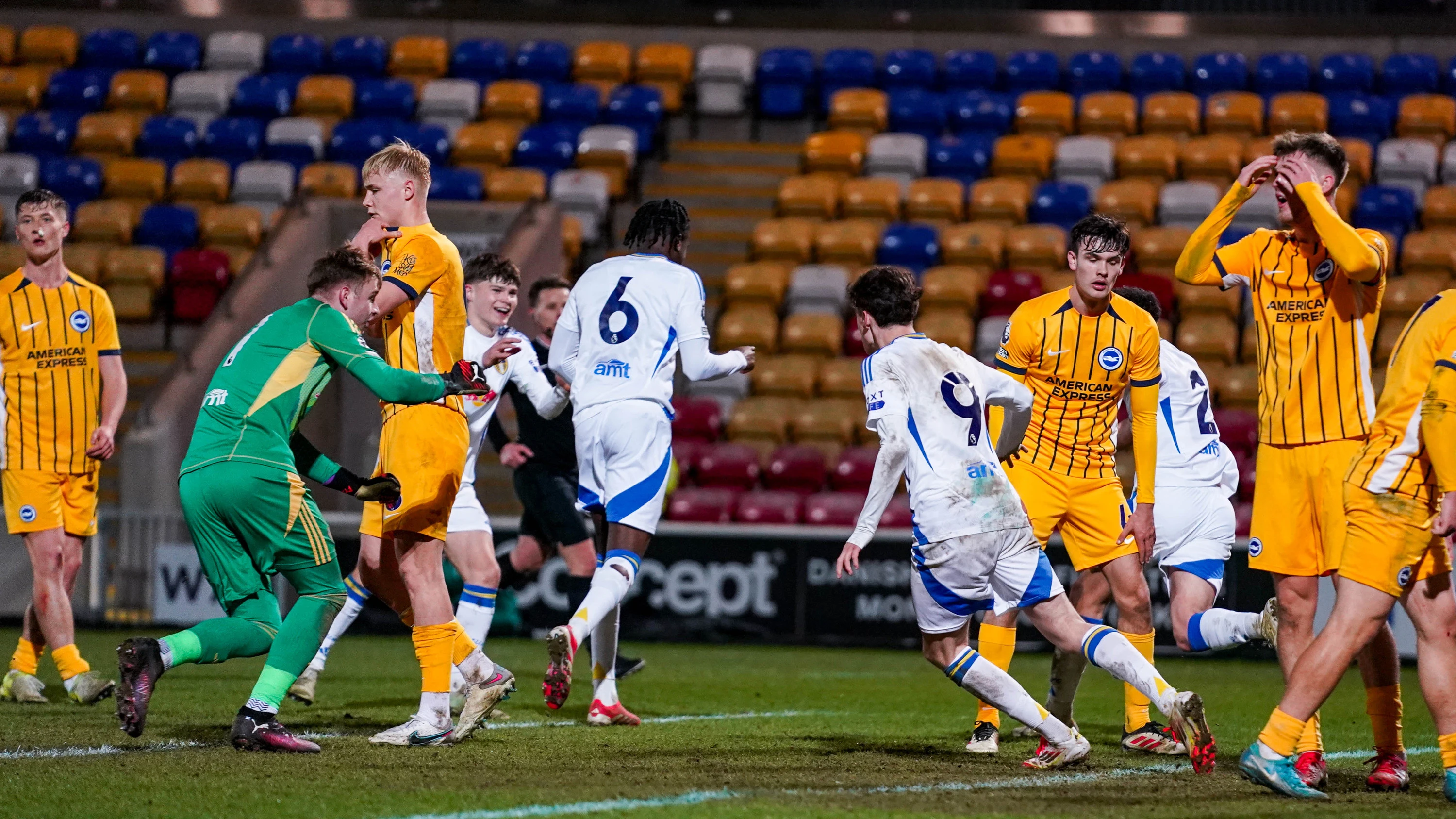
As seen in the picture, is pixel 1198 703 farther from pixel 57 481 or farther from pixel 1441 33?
pixel 1441 33

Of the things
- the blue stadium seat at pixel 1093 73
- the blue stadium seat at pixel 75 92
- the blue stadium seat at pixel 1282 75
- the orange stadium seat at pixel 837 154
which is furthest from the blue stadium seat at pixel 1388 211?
the blue stadium seat at pixel 75 92

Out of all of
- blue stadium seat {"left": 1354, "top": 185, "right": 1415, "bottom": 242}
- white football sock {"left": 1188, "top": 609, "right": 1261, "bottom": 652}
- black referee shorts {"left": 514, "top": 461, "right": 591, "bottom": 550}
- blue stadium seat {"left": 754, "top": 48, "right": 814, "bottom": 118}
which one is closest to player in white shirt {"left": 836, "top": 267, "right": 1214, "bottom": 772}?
white football sock {"left": 1188, "top": 609, "right": 1261, "bottom": 652}

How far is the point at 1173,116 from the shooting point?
729 inches

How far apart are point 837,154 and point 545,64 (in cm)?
413

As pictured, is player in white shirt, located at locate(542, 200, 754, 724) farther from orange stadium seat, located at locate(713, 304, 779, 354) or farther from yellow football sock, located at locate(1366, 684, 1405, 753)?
orange stadium seat, located at locate(713, 304, 779, 354)

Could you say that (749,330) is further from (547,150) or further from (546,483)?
(546,483)

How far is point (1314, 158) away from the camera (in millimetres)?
5922

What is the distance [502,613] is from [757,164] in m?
7.91

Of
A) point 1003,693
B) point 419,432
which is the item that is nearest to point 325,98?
point 419,432

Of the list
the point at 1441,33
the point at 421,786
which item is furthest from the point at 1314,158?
the point at 1441,33

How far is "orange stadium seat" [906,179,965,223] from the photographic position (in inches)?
696

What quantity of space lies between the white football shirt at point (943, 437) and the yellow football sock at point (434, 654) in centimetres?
199

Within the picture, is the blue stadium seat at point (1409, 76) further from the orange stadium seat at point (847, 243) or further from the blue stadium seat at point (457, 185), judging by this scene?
the blue stadium seat at point (457, 185)

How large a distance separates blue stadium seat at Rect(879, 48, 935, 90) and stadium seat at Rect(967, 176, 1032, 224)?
2.57 m
